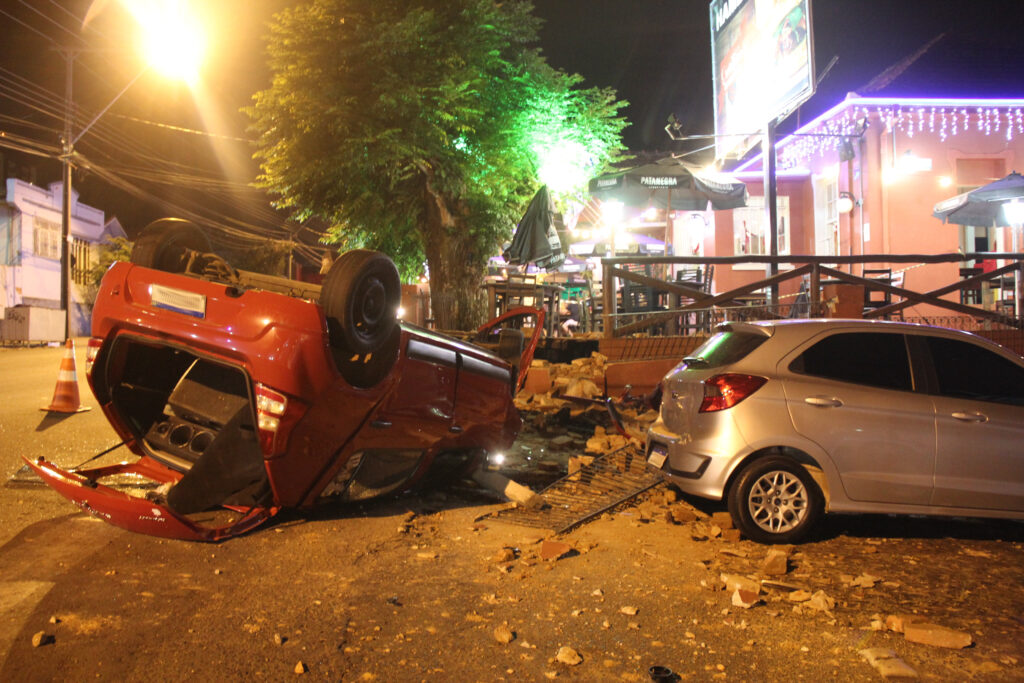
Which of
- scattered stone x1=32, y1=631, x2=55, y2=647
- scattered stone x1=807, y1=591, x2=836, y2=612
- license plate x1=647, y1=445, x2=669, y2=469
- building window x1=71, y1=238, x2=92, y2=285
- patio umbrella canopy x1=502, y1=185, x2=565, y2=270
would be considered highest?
building window x1=71, y1=238, x2=92, y2=285

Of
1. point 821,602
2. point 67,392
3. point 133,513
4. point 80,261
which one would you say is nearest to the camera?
point 821,602

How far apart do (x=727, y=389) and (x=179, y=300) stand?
3.45m

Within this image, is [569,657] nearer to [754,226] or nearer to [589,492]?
[589,492]

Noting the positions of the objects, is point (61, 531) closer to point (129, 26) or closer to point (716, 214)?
point (716, 214)

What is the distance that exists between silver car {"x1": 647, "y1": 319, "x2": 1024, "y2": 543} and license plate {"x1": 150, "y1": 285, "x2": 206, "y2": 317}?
3.21m

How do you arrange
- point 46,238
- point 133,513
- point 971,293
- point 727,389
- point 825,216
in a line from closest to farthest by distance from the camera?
1. point 133,513
2. point 727,389
3. point 971,293
4. point 825,216
5. point 46,238

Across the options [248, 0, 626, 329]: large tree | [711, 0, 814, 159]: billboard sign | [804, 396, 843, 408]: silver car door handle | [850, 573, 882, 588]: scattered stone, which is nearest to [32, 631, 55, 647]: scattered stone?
[850, 573, 882, 588]: scattered stone

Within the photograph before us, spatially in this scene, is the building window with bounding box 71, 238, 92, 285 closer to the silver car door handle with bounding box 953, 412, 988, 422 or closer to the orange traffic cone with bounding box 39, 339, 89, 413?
the orange traffic cone with bounding box 39, 339, 89, 413

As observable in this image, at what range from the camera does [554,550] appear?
427cm

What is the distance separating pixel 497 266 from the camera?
21.7 m

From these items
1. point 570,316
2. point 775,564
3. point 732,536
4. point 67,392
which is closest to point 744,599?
point 775,564

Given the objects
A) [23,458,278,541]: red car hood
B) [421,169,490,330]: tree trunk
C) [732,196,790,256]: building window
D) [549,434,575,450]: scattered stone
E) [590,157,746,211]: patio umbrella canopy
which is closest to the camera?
[23,458,278,541]: red car hood

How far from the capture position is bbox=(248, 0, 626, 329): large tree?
37.3 ft

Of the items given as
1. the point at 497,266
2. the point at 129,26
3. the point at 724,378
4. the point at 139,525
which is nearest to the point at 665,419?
the point at 724,378
